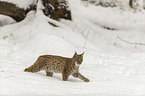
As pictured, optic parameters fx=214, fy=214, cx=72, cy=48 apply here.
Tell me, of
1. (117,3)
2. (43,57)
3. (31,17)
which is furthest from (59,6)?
(43,57)

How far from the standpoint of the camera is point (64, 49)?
690cm

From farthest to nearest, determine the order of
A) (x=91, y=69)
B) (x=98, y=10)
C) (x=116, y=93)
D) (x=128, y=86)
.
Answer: (x=98, y=10)
(x=91, y=69)
(x=128, y=86)
(x=116, y=93)

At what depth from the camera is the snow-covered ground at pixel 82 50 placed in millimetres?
3346

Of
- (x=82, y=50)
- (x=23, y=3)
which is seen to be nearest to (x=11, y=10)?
(x=23, y=3)

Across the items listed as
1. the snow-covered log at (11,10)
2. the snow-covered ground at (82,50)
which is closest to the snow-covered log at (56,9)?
the snow-covered ground at (82,50)

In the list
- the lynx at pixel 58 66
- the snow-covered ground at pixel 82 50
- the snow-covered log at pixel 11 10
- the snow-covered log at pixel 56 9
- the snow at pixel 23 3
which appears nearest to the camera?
the snow-covered ground at pixel 82 50

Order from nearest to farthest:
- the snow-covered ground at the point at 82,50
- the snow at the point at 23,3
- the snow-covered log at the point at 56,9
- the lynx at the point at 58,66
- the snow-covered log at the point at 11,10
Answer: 1. the snow-covered ground at the point at 82,50
2. the lynx at the point at 58,66
3. the snow-covered log at the point at 56,9
4. the snow-covered log at the point at 11,10
5. the snow at the point at 23,3

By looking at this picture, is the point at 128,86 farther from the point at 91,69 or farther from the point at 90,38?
the point at 90,38

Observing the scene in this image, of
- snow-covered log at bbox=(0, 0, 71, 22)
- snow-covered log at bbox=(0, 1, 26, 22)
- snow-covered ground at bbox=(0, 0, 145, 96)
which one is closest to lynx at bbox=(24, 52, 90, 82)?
snow-covered ground at bbox=(0, 0, 145, 96)

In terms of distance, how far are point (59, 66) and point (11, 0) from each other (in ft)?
19.1

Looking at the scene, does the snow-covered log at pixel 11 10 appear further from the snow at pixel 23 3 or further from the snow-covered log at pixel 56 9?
the snow-covered log at pixel 56 9

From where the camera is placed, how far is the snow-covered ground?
335cm

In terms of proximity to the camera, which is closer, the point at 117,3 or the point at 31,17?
the point at 31,17

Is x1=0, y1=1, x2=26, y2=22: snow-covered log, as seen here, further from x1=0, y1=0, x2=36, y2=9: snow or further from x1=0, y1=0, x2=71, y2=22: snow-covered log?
x1=0, y1=0, x2=36, y2=9: snow
